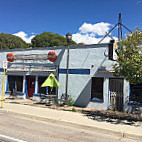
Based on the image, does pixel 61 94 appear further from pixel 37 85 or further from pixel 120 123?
pixel 120 123

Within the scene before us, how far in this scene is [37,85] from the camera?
14945mm

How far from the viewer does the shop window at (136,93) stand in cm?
1073

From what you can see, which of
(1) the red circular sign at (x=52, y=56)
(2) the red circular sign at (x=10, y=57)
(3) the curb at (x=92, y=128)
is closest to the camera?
(3) the curb at (x=92, y=128)

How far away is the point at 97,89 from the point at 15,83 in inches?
336

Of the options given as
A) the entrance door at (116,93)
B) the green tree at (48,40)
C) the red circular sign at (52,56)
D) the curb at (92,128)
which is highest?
the green tree at (48,40)

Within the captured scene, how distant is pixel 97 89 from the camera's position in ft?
39.8

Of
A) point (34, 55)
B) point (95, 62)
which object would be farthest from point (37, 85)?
point (95, 62)

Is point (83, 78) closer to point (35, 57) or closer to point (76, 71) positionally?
point (76, 71)

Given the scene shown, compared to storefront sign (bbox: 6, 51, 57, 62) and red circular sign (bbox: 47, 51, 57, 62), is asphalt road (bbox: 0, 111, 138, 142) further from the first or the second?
storefront sign (bbox: 6, 51, 57, 62)

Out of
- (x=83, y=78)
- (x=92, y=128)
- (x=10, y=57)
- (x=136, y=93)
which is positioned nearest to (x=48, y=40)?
(x=10, y=57)

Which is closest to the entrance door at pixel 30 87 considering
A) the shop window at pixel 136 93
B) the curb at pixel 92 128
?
the curb at pixel 92 128

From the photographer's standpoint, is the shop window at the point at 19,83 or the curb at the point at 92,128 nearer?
the curb at the point at 92,128

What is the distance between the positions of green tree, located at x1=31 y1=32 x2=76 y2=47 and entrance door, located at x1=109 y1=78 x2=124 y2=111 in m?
42.0

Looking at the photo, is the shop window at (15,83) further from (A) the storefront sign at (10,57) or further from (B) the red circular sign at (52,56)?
(B) the red circular sign at (52,56)
